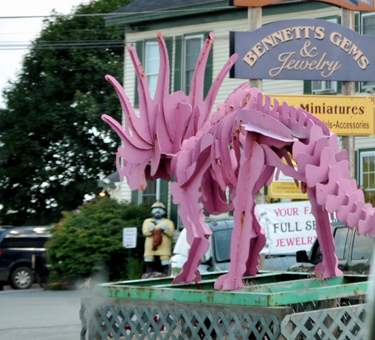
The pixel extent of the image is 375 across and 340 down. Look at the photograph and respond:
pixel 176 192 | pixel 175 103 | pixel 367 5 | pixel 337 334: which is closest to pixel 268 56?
A: pixel 367 5

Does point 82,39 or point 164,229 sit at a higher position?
point 82,39

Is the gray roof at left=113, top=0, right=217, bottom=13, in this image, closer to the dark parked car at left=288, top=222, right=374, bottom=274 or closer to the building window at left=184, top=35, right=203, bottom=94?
the building window at left=184, top=35, right=203, bottom=94

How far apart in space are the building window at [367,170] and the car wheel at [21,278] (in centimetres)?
948

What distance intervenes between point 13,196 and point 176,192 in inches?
1091

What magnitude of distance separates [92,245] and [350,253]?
969cm

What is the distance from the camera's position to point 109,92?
102ft

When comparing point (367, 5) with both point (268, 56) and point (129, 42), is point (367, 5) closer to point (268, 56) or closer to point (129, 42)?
point (268, 56)

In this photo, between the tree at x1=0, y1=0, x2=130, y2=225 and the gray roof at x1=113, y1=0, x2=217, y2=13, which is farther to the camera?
the tree at x1=0, y1=0, x2=130, y2=225

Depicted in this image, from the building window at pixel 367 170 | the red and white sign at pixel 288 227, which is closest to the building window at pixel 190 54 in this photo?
the building window at pixel 367 170

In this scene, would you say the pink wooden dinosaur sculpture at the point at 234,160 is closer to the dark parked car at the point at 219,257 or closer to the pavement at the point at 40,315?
the pavement at the point at 40,315

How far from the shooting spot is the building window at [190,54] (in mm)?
21000

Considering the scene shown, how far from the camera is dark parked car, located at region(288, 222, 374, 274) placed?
29.9 ft

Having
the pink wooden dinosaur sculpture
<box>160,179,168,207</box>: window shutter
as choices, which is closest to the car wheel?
<box>160,179,168,207</box>: window shutter

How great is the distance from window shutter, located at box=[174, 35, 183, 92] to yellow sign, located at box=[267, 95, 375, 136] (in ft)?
29.0
